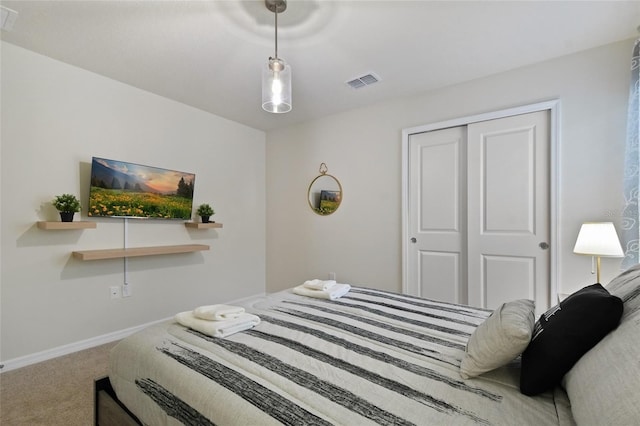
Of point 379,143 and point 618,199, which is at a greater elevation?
point 379,143

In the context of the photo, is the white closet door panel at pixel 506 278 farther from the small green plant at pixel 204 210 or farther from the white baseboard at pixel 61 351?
the white baseboard at pixel 61 351

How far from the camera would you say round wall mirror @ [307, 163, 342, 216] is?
3.81m

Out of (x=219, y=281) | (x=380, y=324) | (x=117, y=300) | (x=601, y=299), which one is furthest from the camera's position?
(x=219, y=281)

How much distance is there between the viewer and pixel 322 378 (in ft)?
3.45

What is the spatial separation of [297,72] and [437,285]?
259cm

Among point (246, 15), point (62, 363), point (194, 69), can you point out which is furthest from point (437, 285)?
point (62, 363)

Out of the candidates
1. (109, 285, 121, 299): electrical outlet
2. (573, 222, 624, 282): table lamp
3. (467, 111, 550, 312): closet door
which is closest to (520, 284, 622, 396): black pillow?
(573, 222, 624, 282): table lamp

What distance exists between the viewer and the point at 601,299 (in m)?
0.90

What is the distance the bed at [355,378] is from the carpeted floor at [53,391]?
2.72 feet

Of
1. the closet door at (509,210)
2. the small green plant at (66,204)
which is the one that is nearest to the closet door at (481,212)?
the closet door at (509,210)

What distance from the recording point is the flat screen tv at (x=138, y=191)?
2699 mm

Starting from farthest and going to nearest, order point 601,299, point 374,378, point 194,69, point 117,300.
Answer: point 117,300 → point 194,69 → point 374,378 → point 601,299

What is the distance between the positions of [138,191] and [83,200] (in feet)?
1.48

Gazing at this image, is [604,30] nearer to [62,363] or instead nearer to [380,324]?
[380,324]
